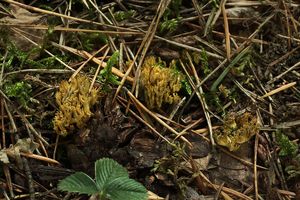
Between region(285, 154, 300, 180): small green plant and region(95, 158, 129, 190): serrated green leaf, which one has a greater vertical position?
region(95, 158, 129, 190): serrated green leaf

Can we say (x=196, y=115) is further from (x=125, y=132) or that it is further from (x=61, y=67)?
(x=61, y=67)

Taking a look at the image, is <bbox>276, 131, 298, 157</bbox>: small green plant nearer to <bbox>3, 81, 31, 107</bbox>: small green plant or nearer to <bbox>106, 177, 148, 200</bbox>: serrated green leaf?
<bbox>106, 177, 148, 200</bbox>: serrated green leaf

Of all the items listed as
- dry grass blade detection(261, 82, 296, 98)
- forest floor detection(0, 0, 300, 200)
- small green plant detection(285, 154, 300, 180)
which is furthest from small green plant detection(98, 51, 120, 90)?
small green plant detection(285, 154, 300, 180)

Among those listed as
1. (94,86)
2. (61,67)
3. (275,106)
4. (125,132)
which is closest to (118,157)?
(125,132)

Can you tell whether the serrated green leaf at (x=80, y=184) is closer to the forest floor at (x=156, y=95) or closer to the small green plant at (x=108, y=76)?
the forest floor at (x=156, y=95)

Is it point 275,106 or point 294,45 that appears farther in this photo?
point 294,45

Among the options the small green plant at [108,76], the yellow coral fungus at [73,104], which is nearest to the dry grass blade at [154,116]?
the small green plant at [108,76]

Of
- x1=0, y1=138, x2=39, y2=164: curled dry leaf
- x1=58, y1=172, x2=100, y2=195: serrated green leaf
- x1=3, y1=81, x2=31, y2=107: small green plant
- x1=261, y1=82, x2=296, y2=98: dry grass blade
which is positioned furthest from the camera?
x1=261, y1=82, x2=296, y2=98: dry grass blade
